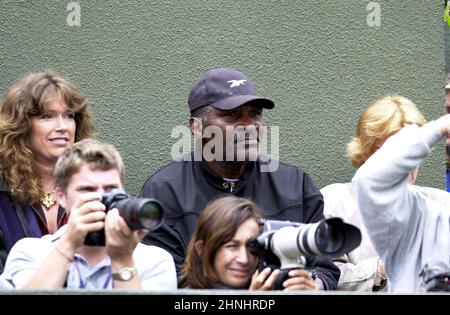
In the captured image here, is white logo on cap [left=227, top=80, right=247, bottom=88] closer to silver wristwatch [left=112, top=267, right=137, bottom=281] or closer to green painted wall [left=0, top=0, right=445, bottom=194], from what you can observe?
green painted wall [left=0, top=0, right=445, bottom=194]

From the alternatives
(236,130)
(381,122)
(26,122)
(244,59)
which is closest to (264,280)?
(236,130)

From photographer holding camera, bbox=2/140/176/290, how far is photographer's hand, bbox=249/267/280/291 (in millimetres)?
365

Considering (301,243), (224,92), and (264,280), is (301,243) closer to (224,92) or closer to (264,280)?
(264,280)

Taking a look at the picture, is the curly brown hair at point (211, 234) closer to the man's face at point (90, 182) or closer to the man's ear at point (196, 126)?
the man's face at point (90, 182)

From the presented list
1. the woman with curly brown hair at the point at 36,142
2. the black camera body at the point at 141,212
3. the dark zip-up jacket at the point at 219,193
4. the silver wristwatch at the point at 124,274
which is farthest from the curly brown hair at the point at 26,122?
the black camera body at the point at 141,212

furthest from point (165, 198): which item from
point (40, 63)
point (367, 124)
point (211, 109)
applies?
point (40, 63)

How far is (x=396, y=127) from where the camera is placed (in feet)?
16.6

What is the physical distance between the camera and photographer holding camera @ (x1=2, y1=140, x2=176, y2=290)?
3.47m

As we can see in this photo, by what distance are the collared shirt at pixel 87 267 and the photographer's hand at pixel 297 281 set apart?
526mm

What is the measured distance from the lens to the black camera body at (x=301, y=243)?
3.38m

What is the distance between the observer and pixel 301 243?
3406mm

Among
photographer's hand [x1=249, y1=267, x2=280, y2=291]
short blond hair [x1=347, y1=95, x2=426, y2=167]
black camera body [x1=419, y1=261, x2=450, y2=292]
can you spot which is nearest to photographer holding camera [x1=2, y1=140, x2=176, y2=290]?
photographer's hand [x1=249, y1=267, x2=280, y2=291]

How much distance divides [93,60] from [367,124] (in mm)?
1577
